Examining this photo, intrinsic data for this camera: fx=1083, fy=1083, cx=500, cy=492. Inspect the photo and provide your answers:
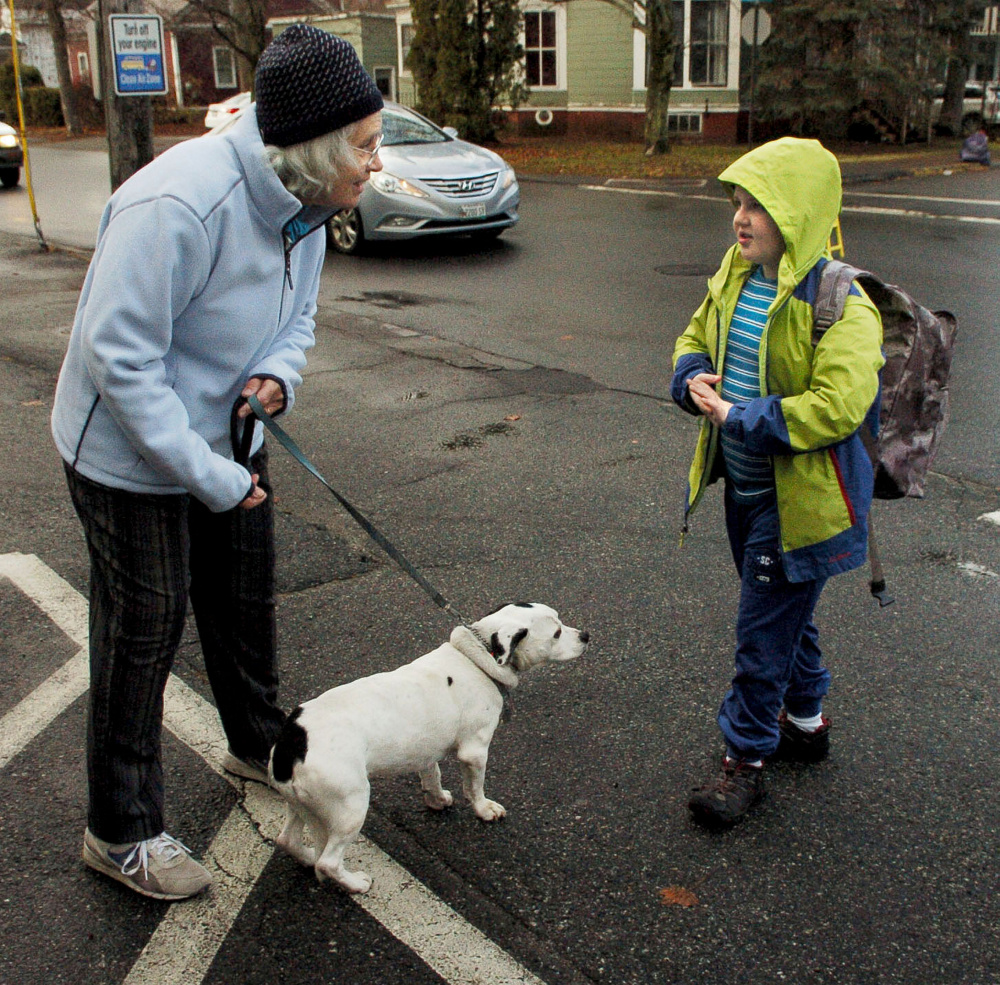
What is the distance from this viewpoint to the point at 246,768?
10.4ft

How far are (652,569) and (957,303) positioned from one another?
620 centimetres

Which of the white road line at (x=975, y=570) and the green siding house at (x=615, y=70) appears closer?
the white road line at (x=975, y=570)

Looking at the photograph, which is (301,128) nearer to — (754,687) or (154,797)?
(154,797)

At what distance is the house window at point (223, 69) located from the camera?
50.3 meters

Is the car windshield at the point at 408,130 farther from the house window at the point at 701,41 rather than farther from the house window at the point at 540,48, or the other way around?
the house window at the point at 540,48

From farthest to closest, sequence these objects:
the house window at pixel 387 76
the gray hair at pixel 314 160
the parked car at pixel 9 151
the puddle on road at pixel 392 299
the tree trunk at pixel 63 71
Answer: the house window at pixel 387 76 < the tree trunk at pixel 63 71 < the parked car at pixel 9 151 < the puddle on road at pixel 392 299 < the gray hair at pixel 314 160

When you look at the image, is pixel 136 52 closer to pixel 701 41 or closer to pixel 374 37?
pixel 701 41

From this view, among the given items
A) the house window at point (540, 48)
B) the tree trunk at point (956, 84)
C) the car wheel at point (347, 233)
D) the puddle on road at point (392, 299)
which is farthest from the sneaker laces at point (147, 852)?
the house window at point (540, 48)

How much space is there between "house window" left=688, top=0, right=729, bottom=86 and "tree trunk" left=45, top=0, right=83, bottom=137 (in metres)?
22.9

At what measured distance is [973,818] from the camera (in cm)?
300

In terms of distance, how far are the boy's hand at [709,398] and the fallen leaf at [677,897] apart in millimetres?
1196

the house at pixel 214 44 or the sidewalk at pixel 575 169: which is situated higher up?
the house at pixel 214 44

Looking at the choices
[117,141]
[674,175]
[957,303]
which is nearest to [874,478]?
[957,303]

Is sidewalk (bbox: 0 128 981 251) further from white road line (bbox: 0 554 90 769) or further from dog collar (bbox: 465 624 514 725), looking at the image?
dog collar (bbox: 465 624 514 725)
